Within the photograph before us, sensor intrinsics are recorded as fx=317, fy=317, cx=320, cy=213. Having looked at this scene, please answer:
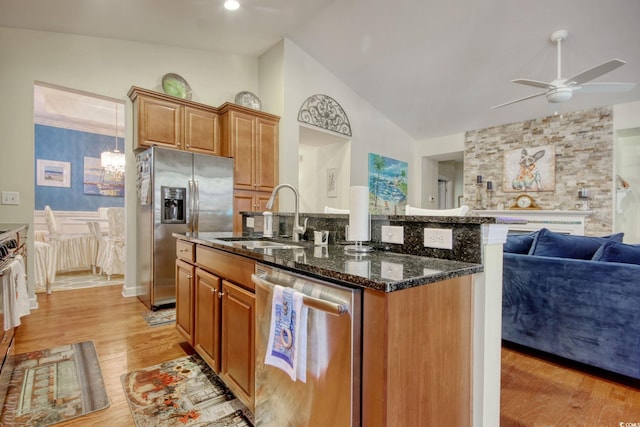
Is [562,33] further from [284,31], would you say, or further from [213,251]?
[213,251]

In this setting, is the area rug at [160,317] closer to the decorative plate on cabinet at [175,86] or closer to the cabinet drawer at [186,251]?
the cabinet drawer at [186,251]

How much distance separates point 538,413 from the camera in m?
1.78

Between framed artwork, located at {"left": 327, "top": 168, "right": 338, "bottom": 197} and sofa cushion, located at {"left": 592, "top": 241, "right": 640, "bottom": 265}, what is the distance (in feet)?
13.2

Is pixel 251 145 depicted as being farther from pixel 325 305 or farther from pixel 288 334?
pixel 325 305

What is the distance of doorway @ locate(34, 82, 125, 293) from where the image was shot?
4.97 metres

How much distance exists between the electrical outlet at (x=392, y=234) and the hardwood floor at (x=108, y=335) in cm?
164

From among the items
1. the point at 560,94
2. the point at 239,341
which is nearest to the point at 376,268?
the point at 239,341

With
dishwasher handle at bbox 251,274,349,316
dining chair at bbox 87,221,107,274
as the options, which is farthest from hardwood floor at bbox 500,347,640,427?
dining chair at bbox 87,221,107,274

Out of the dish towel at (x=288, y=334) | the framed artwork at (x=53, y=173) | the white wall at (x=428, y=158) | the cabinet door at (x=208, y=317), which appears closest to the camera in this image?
the dish towel at (x=288, y=334)

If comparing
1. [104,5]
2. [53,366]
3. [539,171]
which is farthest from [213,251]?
[539,171]

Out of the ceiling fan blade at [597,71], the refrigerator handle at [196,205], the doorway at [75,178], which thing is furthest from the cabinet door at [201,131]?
the ceiling fan blade at [597,71]

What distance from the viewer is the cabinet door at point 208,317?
1.87 m

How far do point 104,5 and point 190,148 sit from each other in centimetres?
160

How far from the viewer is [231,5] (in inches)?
136
